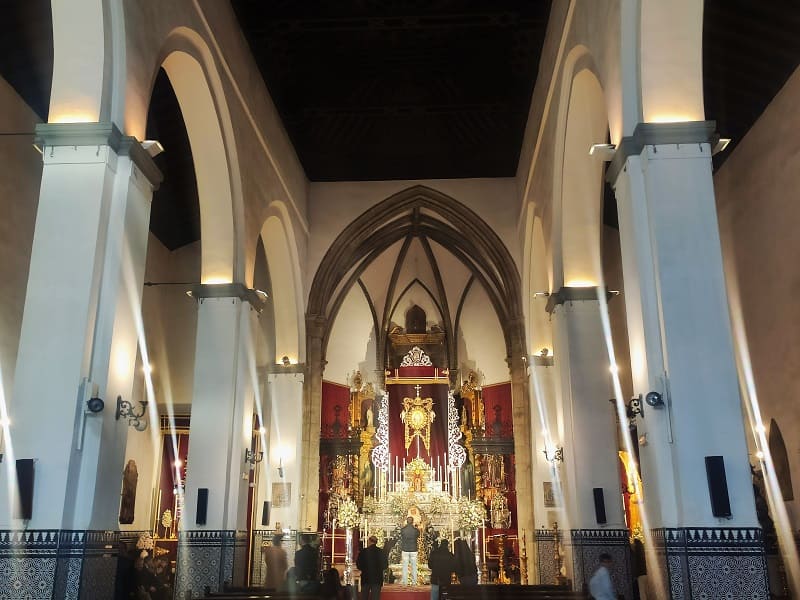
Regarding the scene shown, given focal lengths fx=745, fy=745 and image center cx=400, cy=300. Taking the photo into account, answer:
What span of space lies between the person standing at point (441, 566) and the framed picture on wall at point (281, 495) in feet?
15.3

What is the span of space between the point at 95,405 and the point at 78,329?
627 mm

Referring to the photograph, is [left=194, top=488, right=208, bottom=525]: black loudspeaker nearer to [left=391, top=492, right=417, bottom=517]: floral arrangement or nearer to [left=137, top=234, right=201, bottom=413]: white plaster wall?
[left=137, top=234, right=201, bottom=413]: white plaster wall

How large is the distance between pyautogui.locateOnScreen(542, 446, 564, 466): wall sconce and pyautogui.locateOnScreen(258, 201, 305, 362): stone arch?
16.8 feet

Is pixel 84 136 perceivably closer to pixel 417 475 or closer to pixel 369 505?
pixel 369 505

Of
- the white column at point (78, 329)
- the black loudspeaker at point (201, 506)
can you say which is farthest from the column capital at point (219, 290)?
the white column at point (78, 329)

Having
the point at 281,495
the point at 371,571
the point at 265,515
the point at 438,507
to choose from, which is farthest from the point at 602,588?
the point at 438,507

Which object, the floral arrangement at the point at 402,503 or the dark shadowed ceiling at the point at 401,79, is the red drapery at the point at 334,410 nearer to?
the floral arrangement at the point at 402,503

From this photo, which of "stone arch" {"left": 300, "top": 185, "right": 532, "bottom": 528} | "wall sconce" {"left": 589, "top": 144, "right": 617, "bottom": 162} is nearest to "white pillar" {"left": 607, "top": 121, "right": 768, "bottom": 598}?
"wall sconce" {"left": 589, "top": 144, "right": 617, "bottom": 162}

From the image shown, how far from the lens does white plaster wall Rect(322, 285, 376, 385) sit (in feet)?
62.3

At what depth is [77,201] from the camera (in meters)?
6.12

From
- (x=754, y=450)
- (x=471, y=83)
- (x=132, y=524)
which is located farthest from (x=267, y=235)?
(x=754, y=450)

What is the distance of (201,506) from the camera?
9.17 m

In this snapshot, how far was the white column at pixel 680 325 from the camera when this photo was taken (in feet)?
17.8

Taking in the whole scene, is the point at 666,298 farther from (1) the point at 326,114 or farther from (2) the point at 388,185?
(2) the point at 388,185
